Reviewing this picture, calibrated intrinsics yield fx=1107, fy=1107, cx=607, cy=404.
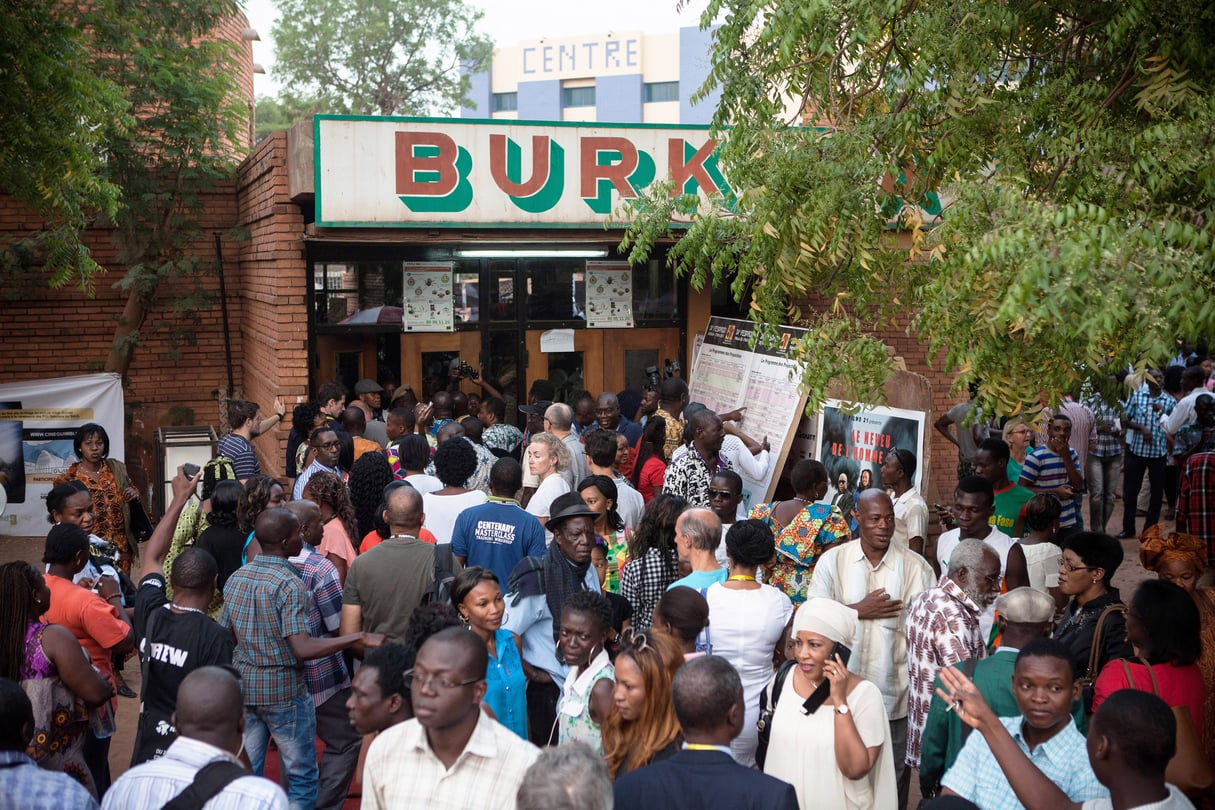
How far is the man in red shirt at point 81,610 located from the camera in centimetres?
566

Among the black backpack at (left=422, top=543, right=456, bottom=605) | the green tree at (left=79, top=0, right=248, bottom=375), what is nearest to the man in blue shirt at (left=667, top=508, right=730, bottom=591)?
the black backpack at (left=422, top=543, right=456, bottom=605)

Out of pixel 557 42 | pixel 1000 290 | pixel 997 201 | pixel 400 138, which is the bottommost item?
pixel 1000 290

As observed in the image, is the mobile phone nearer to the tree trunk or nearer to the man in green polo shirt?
the man in green polo shirt

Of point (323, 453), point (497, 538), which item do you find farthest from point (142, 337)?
point (497, 538)

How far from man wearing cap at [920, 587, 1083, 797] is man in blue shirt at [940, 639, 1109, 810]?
0.51m

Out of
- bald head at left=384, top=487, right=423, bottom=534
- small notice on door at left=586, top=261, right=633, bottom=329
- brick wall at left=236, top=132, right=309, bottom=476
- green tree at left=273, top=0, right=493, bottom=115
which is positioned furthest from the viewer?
green tree at left=273, top=0, right=493, bottom=115

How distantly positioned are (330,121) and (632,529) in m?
5.38

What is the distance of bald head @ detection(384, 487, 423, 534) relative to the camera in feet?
20.2

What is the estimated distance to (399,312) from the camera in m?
13.0

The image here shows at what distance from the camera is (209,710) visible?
12.4ft

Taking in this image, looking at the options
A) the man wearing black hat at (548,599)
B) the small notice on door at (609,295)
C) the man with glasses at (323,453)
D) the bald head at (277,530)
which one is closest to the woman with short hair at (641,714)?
the man wearing black hat at (548,599)

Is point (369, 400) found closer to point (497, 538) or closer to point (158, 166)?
point (158, 166)

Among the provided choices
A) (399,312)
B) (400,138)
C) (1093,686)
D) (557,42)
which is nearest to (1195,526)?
(1093,686)

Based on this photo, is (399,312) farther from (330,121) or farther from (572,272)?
(330,121)
